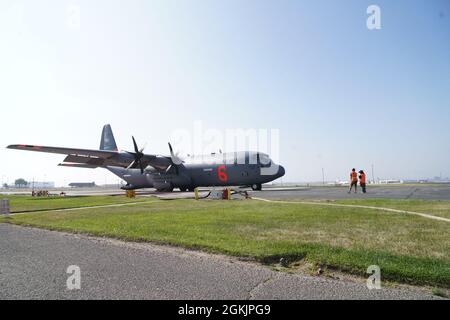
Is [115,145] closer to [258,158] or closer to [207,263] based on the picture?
[258,158]

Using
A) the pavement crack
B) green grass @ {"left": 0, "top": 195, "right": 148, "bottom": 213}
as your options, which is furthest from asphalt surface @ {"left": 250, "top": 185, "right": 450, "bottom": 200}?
the pavement crack

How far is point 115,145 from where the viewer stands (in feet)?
148

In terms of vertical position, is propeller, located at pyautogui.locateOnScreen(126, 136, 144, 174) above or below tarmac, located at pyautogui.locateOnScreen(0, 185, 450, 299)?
above

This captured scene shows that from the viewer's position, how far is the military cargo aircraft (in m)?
33.2

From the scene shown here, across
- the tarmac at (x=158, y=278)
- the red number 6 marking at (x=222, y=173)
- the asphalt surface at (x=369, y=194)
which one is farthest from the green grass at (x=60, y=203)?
the tarmac at (x=158, y=278)

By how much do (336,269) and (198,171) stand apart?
101 ft

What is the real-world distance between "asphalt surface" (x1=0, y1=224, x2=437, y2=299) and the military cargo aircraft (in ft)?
87.0

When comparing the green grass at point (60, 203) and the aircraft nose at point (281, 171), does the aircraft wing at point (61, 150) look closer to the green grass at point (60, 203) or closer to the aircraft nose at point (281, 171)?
A: the green grass at point (60, 203)

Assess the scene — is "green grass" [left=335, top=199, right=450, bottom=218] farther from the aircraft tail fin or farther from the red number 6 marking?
the aircraft tail fin

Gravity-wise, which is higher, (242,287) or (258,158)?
(258,158)

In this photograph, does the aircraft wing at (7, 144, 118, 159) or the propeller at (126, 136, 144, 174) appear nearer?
the aircraft wing at (7, 144, 118, 159)

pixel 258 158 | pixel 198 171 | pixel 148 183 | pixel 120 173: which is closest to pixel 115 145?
pixel 120 173

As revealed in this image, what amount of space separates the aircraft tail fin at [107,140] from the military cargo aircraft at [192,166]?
7.51 m

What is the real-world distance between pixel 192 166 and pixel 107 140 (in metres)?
18.2
